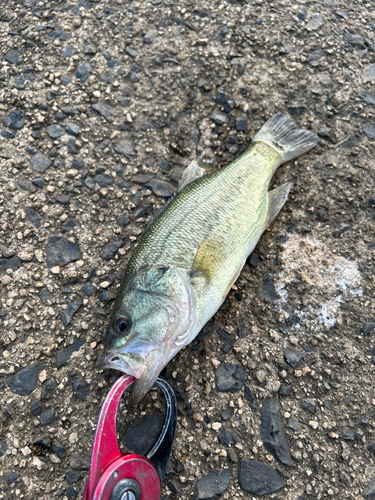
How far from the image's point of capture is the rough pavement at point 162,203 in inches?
115

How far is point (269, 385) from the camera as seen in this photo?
123 inches

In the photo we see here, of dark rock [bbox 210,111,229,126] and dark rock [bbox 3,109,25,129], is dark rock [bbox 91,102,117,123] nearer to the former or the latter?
dark rock [bbox 3,109,25,129]

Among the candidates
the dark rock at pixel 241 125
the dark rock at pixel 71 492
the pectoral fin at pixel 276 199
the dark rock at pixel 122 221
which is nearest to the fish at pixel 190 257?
the pectoral fin at pixel 276 199

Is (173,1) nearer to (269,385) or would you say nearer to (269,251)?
(269,251)

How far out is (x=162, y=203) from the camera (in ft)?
12.9

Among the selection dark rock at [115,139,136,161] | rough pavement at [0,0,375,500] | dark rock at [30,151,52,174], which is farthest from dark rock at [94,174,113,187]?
dark rock at [30,151,52,174]

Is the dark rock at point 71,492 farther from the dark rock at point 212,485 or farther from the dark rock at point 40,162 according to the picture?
the dark rock at point 40,162

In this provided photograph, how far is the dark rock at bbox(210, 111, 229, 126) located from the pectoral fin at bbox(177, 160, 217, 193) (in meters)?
0.64

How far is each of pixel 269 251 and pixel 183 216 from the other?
926 mm

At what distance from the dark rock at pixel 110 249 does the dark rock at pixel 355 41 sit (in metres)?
3.63

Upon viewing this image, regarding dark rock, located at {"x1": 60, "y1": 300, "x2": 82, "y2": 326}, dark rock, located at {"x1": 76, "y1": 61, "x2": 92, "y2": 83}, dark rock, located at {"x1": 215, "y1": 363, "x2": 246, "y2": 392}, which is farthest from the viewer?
dark rock, located at {"x1": 76, "y1": 61, "x2": 92, "y2": 83}

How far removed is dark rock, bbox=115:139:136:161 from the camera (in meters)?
4.09

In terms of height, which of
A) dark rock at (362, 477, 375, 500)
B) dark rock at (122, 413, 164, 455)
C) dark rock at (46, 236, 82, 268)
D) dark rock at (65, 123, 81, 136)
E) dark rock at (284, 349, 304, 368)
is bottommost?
dark rock at (122, 413, 164, 455)

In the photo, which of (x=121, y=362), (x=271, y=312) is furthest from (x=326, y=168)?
(x=121, y=362)
